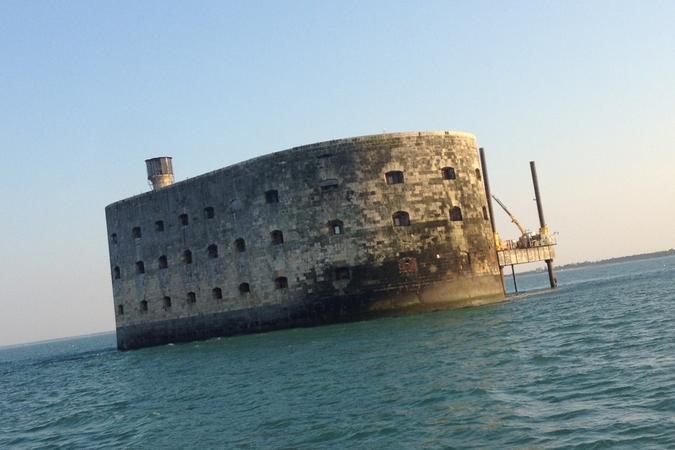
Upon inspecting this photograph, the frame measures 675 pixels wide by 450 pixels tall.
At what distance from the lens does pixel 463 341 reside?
56.3ft

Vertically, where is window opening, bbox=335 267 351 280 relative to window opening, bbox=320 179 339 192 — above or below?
below

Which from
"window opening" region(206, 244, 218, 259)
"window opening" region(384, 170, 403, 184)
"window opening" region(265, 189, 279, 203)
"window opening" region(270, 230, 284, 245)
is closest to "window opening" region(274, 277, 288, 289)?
"window opening" region(270, 230, 284, 245)

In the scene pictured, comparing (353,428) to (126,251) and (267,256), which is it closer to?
(267,256)

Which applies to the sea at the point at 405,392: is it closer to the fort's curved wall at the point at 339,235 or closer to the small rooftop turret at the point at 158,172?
the fort's curved wall at the point at 339,235

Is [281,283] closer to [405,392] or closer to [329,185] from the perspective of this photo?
[329,185]

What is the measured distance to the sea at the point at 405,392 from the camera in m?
9.00

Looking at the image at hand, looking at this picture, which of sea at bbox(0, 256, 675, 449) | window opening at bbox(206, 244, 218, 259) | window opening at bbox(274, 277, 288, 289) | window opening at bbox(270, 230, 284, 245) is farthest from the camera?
window opening at bbox(206, 244, 218, 259)

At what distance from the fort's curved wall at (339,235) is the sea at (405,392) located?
2.85 metres

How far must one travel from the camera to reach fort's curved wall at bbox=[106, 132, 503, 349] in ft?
86.6

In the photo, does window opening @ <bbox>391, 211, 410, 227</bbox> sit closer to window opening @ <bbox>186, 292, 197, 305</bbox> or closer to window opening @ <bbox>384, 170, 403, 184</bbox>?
window opening @ <bbox>384, 170, 403, 184</bbox>

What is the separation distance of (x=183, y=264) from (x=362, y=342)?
1297 centimetres

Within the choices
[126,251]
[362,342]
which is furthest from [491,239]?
[126,251]

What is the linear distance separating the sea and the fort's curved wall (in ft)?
9.37

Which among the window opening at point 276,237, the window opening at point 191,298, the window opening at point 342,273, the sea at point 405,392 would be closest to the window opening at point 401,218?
the window opening at point 342,273
